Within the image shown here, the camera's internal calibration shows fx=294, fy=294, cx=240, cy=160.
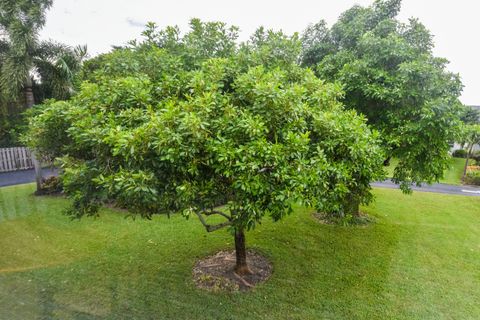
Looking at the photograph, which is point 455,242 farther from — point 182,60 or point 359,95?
point 182,60

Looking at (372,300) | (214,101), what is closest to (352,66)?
(214,101)

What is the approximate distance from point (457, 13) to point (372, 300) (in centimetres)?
565

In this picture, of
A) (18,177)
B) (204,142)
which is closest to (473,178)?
(204,142)

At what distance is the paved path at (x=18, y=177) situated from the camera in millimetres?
10280

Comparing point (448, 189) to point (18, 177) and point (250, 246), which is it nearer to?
point (250, 246)

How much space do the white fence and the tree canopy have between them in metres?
12.0

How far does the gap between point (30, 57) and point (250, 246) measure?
7.77 metres

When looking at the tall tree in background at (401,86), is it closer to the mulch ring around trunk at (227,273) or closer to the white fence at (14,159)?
the mulch ring around trunk at (227,273)

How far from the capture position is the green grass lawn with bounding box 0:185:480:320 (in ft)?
13.6

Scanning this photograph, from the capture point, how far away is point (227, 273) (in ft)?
16.3

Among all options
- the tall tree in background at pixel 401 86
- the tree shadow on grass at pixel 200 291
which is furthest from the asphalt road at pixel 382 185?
the tree shadow on grass at pixel 200 291

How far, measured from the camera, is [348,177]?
10.8 feet

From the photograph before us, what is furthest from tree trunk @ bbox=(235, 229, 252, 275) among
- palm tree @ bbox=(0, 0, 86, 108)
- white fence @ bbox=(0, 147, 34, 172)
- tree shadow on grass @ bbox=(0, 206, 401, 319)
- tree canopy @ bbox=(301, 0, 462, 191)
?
white fence @ bbox=(0, 147, 34, 172)

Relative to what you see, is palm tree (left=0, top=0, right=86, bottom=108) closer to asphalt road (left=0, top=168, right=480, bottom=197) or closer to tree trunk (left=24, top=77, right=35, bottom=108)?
tree trunk (left=24, top=77, right=35, bottom=108)
